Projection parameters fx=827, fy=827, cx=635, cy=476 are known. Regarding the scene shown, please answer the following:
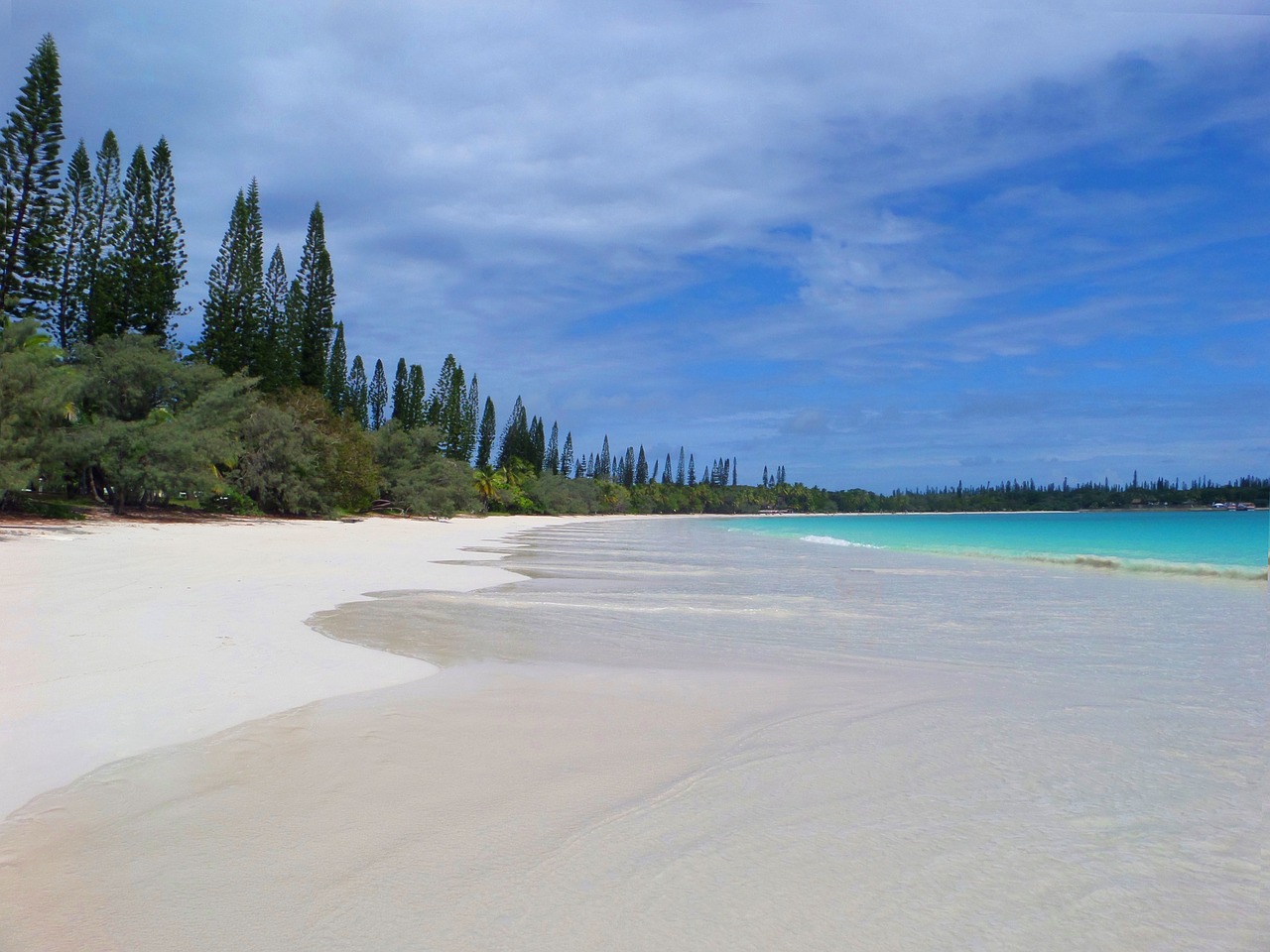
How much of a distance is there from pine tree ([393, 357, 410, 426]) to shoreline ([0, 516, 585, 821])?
56.8 m

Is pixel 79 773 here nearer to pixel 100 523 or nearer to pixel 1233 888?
pixel 1233 888

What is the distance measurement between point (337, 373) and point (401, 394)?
490 inches

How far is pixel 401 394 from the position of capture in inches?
2741

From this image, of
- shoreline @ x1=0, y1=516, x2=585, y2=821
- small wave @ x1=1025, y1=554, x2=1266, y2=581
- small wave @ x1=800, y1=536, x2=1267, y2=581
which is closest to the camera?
shoreline @ x1=0, y1=516, x2=585, y2=821

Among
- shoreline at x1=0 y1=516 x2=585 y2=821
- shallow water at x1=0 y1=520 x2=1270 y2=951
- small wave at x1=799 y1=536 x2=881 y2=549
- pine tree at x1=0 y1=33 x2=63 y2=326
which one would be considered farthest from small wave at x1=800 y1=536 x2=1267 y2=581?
pine tree at x1=0 y1=33 x2=63 y2=326

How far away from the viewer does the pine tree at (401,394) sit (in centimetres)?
6762

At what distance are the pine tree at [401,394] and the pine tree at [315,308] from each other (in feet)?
72.3

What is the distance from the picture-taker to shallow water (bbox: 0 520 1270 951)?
208 cm

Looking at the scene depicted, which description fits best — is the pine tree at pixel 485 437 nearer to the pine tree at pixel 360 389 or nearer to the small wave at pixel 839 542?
the pine tree at pixel 360 389

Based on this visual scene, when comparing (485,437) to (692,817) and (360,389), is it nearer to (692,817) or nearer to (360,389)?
(360,389)

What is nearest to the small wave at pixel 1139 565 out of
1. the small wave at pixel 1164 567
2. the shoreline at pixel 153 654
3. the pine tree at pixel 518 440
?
the small wave at pixel 1164 567

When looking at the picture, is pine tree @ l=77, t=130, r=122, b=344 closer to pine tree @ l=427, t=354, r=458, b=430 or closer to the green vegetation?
the green vegetation

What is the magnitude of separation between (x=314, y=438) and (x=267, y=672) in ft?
98.9

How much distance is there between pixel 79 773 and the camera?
3.08 m
